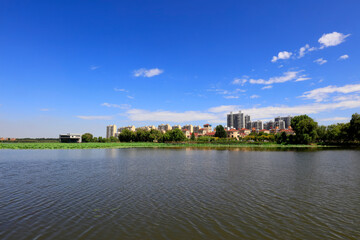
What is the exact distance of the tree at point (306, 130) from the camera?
103 meters

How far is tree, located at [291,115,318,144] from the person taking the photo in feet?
339

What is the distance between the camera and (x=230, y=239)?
348 inches

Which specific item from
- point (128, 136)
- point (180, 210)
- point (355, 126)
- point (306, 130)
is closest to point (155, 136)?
point (128, 136)

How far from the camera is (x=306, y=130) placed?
105438 mm

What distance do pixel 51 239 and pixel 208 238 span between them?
6.92 meters

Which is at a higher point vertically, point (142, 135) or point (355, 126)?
point (355, 126)

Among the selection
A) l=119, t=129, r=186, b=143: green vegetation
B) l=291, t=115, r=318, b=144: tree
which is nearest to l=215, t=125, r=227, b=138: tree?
l=119, t=129, r=186, b=143: green vegetation

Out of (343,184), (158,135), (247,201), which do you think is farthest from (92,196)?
(158,135)

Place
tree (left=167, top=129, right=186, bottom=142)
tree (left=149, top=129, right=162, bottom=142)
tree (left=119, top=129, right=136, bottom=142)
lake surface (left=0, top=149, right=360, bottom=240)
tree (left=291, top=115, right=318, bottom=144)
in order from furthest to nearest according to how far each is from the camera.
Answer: tree (left=119, top=129, right=136, bottom=142), tree (left=149, top=129, right=162, bottom=142), tree (left=167, top=129, right=186, bottom=142), tree (left=291, top=115, right=318, bottom=144), lake surface (left=0, top=149, right=360, bottom=240)

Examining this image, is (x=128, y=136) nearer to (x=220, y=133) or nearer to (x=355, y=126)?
(x=220, y=133)

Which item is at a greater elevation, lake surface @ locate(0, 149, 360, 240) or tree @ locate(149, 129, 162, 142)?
tree @ locate(149, 129, 162, 142)

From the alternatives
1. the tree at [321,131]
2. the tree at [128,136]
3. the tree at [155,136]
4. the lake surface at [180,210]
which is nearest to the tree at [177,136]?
the tree at [155,136]

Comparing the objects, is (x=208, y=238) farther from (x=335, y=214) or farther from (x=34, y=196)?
(x=34, y=196)

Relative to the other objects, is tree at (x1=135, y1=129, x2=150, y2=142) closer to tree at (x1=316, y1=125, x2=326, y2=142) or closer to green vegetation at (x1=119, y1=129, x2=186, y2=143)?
green vegetation at (x1=119, y1=129, x2=186, y2=143)
